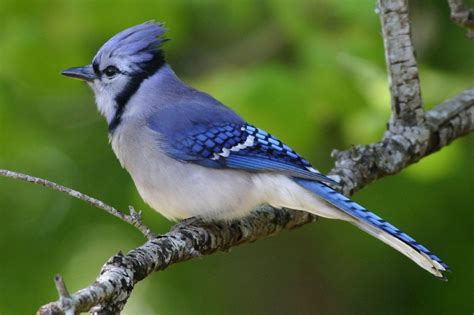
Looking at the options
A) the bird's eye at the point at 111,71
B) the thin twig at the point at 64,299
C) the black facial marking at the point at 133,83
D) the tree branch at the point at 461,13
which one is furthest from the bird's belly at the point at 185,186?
the thin twig at the point at 64,299

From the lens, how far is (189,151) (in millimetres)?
3299

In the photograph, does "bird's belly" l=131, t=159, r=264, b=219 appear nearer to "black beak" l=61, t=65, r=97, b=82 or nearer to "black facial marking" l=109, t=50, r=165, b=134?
"black facial marking" l=109, t=50, r=165, b=134

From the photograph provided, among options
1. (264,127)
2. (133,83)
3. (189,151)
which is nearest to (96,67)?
(133,83)

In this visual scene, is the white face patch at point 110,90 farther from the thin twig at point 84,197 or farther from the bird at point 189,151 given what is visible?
the thin twig at point 84,197

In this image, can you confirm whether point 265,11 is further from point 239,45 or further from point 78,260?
point 78,260

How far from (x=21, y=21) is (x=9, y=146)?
2.10 feet

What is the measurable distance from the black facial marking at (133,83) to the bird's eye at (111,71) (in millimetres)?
69

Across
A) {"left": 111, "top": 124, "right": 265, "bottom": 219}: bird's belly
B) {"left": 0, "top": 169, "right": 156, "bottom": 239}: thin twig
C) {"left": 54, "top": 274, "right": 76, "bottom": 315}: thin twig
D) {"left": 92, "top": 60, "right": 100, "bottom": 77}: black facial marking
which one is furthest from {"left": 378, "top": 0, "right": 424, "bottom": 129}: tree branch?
{"left": 54, "top": 274, "right": 76, "bottom": 315}: thin twig

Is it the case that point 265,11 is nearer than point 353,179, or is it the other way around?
point 353,179

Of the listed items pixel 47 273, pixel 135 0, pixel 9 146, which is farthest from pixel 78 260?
pixel 135 0

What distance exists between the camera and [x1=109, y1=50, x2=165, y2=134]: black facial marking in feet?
11.6

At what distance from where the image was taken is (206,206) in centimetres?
314

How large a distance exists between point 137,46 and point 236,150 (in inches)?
25.4

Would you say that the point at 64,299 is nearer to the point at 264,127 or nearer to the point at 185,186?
the point at 185,186
